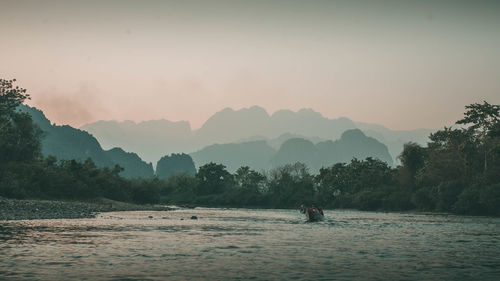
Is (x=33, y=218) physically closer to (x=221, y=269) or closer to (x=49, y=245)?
(x=49, y=245)

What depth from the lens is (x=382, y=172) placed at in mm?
140000

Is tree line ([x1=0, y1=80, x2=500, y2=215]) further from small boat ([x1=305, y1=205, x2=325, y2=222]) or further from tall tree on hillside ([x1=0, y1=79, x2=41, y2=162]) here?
small boat ([x1=305, y1=205, x2=325, y2=222])

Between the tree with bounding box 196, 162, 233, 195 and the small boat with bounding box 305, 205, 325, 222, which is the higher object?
the tree with bounding box 196, 162, 233, 195

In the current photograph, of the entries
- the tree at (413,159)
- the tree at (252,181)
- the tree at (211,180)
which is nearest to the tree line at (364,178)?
the tree at (413,159)

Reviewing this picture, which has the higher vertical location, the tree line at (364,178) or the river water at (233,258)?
the tree line at (364,178)

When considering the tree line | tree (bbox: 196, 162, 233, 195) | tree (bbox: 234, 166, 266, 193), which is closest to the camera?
the tree line

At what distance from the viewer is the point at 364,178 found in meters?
137

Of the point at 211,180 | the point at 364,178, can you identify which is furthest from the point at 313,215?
the point at 211,180

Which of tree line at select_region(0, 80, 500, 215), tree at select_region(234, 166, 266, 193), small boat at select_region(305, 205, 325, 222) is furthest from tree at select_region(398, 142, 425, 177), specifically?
small boat at select_region(305, 205, 325, 222)

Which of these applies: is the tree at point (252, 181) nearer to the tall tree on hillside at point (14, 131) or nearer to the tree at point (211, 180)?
the tree at point (211, 180)

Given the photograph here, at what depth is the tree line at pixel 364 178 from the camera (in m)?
86.6

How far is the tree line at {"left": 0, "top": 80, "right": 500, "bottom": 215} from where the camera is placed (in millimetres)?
86625

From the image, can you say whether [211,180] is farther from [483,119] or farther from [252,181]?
[483,119]

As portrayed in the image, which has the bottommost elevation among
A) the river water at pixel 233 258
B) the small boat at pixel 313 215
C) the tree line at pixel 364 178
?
the river water at pixel 233 258
